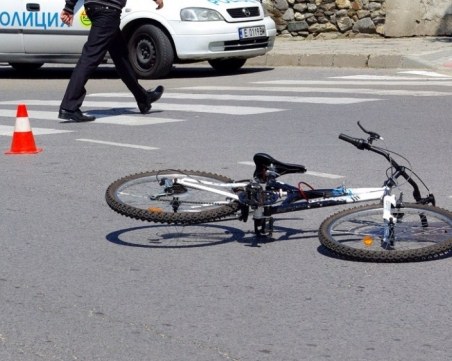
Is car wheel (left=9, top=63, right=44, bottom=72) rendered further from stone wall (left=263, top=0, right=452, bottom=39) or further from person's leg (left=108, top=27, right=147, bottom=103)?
person's leg (left=108, top=27, right=147, bottom=103)

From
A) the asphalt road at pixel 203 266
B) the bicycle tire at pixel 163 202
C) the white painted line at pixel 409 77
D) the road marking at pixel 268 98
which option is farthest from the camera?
the white painted line at pixel 409 77

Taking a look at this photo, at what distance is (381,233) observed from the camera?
6219 millimetres

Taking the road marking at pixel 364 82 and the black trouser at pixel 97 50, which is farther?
the road marking at pixel 364 82

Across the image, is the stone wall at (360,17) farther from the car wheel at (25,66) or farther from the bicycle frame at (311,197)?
the bicycle frame at (311,197)

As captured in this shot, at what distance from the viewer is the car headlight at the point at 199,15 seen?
54.2 ft

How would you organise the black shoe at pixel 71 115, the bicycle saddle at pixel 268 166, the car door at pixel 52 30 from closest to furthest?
the bicycle saddle at pixel 268 166 → the black shoe at pixel 71 115 → the car door at pixel 52 30

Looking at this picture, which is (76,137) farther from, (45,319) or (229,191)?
(45,319)

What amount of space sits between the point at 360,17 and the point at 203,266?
15005mm

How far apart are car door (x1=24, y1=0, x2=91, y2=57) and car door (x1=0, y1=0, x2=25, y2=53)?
3.9 inches

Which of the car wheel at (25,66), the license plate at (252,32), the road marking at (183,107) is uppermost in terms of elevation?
the license plate at (252,32)

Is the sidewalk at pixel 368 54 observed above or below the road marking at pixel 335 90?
below

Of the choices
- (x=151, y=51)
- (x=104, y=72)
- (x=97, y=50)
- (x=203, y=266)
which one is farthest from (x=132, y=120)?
(x=104, y=72)

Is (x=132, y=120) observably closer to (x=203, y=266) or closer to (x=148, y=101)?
(x=148, y=101)

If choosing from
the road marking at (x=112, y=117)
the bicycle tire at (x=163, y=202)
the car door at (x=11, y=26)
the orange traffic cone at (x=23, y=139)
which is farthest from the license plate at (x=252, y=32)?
the bicycle tire at (x=163, y=202)
